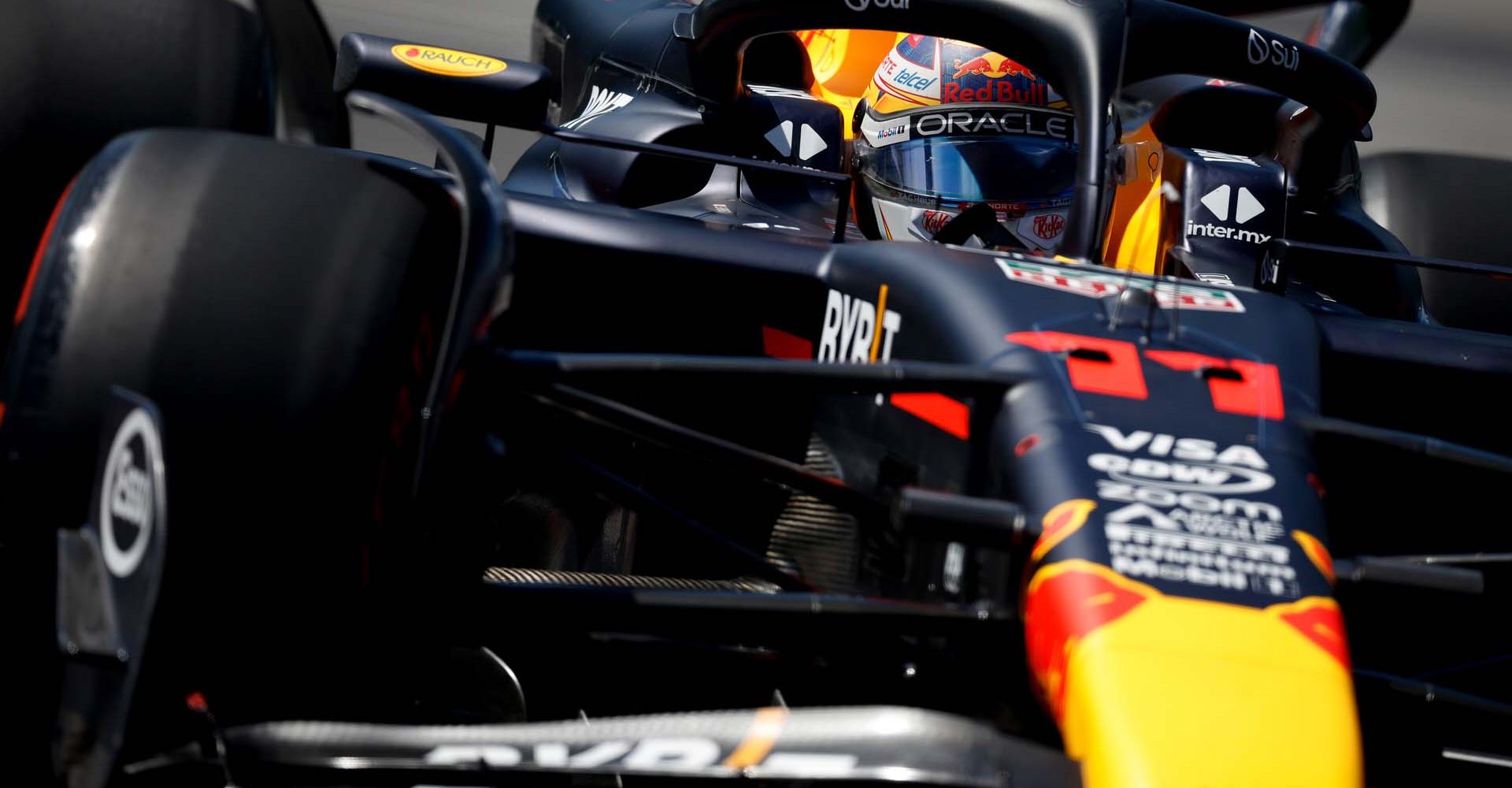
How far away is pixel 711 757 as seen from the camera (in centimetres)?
161

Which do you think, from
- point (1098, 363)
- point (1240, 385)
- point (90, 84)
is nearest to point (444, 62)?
point (90, 84)

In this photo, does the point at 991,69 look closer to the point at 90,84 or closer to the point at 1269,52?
the point at 1269,52

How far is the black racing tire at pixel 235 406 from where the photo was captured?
177 cm

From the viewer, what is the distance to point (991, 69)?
3.30 m

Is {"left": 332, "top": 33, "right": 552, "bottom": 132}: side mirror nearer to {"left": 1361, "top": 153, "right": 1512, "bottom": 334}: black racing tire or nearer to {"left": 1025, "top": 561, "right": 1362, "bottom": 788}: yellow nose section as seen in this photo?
{"left": 1025, "top": 561, "right": 1362, "bottom": 788}: yellow nose section

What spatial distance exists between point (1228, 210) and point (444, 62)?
4.94 ft

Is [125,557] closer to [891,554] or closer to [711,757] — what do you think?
[711,757]

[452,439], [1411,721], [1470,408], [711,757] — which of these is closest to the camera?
[711,757]

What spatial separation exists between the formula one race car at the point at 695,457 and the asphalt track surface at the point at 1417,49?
5.35 meters

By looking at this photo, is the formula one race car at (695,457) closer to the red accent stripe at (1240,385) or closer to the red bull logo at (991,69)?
the red accent stripe at (1240,385)

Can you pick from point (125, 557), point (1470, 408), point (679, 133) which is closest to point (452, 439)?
point (125, 557)

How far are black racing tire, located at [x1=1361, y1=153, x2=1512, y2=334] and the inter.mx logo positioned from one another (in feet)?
3.89

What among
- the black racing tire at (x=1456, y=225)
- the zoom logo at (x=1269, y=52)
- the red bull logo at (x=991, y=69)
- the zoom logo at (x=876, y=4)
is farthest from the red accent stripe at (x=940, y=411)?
the black racing tire at (x=1456, y=225)

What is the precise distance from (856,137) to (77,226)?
2.04m
